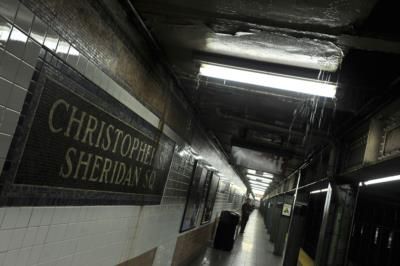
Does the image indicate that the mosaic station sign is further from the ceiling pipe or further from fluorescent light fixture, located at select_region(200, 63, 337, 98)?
the ceiling pipe

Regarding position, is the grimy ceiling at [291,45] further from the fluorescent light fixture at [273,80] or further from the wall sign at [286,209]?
the wall sign at [286,209]

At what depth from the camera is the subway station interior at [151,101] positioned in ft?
8.13

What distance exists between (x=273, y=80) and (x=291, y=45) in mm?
797

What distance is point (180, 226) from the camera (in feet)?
26.7

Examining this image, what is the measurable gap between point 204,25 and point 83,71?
1318 mm

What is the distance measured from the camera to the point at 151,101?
4723mm

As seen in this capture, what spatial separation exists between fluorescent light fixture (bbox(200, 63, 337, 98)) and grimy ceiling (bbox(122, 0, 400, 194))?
109mm

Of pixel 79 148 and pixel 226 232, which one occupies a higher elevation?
pixel 79 148

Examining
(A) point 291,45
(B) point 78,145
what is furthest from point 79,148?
(A) point 291,45

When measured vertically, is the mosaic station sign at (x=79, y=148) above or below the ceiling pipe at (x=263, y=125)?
below

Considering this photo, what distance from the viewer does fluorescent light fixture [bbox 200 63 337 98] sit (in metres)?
4.16

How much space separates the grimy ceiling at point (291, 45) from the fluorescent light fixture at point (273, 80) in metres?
0.11

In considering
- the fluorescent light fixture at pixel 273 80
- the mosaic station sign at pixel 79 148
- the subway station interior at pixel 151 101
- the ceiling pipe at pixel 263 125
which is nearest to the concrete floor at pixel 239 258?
the subway station interior at pixel 151 101

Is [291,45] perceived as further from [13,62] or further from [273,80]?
[13,62]
